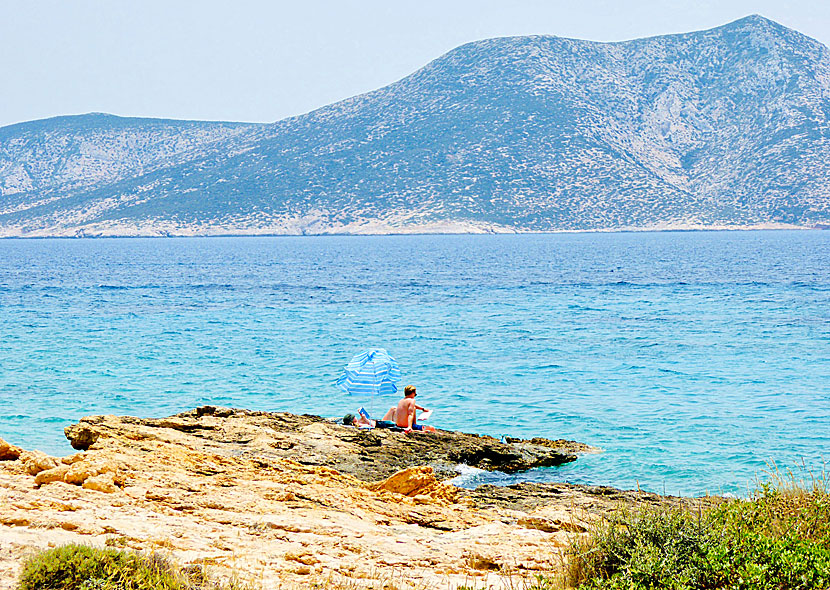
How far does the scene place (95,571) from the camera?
5.46 metres

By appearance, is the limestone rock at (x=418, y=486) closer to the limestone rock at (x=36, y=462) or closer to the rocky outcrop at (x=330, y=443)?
the rocky outcrop at (x=330, y=443)

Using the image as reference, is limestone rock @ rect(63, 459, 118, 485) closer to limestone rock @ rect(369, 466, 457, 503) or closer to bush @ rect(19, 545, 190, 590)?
bush @ rect(19, 545, 190, 590)

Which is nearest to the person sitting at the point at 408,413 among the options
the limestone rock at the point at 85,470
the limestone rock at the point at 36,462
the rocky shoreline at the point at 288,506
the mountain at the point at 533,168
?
the rocky shoreline at the point at 288,506

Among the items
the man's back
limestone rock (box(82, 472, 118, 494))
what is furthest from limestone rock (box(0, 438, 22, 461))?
the man's back

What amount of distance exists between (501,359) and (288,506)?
58.1 ft

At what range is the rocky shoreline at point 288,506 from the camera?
6.46m

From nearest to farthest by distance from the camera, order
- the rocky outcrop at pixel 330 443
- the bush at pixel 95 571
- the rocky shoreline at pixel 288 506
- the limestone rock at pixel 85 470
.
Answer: the bush at pixel 95 571
the rocky shoreline at pixel 288 506
the limestone rock at pixel 85 470
the rocky outcrop at pixel 330 443

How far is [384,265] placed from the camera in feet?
277

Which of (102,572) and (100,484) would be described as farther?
(100,484)

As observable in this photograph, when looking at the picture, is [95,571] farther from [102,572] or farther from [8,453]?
[8,453]

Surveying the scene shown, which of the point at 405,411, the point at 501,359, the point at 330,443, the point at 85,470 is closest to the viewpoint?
the point at 85,470

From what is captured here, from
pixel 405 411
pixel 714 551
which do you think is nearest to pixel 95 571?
pixel 714 551

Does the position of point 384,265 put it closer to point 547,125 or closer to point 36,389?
point 36,389

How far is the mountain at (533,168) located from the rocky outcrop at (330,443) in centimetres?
15142
